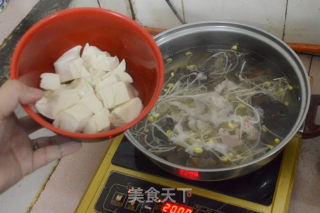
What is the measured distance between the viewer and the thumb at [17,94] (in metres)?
0.68

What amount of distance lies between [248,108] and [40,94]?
603 millimetres

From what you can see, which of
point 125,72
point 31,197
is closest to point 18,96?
point 125,72

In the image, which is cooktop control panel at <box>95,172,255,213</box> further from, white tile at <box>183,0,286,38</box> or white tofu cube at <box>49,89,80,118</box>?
white tile at <box>183,0,286,38</box>

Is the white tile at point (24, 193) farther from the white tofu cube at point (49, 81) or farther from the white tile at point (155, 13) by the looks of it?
the white tile at point (155, 13)

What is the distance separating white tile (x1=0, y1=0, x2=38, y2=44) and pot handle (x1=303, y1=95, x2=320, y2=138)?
1.20 m

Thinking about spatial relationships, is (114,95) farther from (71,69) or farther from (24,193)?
(24,193)

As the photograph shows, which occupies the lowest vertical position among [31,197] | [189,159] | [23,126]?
[31,197]

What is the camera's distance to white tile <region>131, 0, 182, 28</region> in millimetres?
1306

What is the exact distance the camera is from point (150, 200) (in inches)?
37.7

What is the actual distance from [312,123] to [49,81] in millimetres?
694

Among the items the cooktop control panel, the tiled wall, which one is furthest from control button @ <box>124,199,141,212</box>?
the tiled wall

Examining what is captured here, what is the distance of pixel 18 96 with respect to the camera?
68cm

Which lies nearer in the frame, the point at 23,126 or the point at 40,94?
the point at 40,94

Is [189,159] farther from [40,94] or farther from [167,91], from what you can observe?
[40,94]
